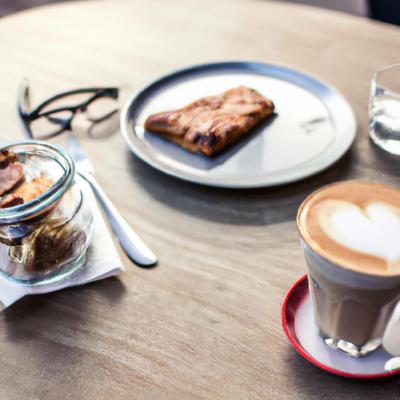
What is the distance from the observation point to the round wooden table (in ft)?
1.50

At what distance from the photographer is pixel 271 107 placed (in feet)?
2.52

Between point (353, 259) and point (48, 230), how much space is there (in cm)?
30

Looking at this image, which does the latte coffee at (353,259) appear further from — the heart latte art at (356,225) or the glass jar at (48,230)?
the glass jar at (48,230)

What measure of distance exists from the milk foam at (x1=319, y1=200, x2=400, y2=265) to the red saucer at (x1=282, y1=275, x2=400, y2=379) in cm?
9

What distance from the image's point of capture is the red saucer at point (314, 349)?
439 millimetres

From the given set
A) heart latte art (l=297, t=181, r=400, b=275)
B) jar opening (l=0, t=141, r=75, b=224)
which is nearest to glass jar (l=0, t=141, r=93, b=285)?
jar opening (l=0, t=141, r=75, b=224)

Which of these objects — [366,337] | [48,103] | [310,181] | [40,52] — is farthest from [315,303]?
[40,52]

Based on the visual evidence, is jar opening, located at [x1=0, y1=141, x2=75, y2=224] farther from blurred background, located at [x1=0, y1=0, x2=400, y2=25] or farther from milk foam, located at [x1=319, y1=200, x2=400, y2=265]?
blurred background, located at [x1=0, y1=0, x2=400, y2=25]

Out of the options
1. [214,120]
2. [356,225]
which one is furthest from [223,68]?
[356,225]

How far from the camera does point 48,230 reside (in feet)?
1.76

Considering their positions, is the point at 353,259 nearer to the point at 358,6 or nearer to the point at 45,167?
the point at 45,167

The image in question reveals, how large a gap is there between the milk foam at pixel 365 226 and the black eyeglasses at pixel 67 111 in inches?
Answer: 17.1

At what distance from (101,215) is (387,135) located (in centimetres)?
39

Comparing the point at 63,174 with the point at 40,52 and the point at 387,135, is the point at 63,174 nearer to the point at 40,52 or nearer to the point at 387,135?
the point at 387,135
